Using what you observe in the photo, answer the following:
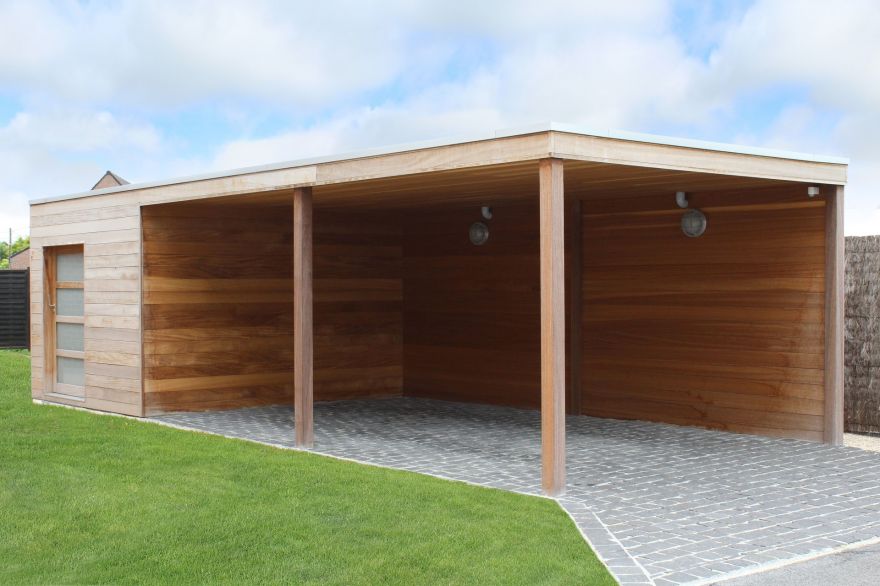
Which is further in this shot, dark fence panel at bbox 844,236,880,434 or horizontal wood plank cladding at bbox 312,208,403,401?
horizontal wood plank cladding at bbox 312,208,403,401

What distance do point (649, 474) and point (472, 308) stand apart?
5022 mm

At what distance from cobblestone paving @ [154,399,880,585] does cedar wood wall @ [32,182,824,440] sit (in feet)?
1.47

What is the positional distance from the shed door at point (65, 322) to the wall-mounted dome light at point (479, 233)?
15.2 ft

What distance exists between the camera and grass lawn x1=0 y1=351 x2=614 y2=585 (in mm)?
5117

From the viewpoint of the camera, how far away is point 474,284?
483 inches

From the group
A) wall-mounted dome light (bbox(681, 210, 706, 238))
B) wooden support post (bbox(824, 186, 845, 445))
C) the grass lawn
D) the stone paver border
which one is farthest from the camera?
wall-mounted dome light (bbox(681, 210, 706, 238))

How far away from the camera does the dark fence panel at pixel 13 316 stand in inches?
853

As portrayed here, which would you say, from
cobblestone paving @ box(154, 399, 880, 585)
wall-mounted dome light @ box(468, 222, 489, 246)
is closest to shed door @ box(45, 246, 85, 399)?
cobblestone paving @ box(154, 399, 880, 585)

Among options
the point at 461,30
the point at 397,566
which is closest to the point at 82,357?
the point at 461,30

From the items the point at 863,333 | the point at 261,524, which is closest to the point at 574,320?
the point at 863,333

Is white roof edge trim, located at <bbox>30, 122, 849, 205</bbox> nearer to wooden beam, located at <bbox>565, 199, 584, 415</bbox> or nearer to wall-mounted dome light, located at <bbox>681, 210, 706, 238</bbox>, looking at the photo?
wall-mounted dome light, located at <bbox>681, 210, 706, 238</bbox>

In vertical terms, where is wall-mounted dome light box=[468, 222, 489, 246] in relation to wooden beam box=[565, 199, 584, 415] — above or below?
above

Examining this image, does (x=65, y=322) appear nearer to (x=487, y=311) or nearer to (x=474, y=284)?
(x=474, y=284)

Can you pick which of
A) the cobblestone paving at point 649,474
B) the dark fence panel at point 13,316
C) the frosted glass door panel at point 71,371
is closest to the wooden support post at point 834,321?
the cobblestone paving at point 649,474
